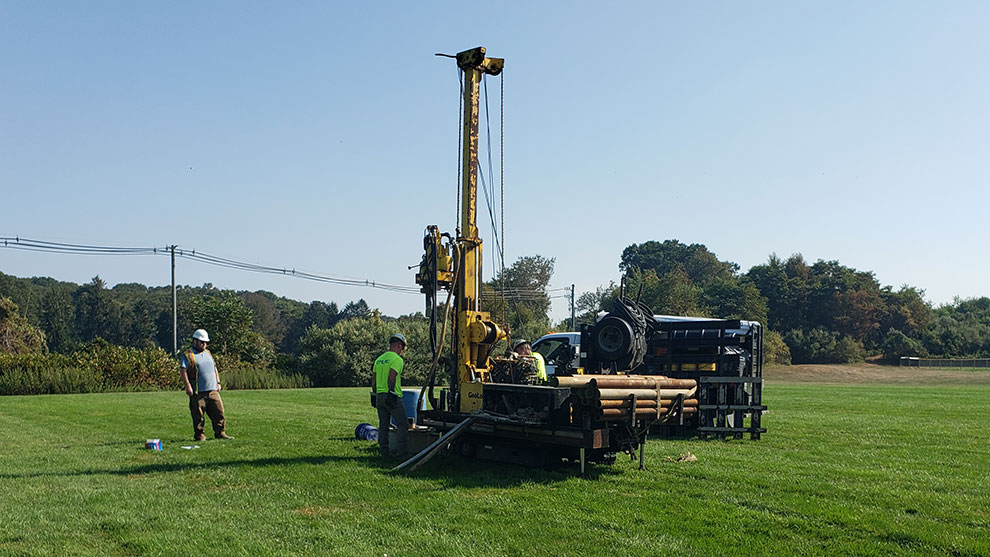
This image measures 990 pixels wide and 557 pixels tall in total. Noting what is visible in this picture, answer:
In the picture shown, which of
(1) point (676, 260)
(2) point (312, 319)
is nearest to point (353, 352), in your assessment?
(2) point (312, 319)

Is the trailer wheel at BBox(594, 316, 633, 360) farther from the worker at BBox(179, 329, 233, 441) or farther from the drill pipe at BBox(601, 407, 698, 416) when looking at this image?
the worker at BBox(179, 329, 233, 441)

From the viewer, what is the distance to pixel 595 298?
8425 centimetres

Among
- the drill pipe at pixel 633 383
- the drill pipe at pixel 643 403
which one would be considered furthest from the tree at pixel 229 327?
the drill pipe at pixel 633 383

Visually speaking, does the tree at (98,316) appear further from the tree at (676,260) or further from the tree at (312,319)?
the tree at (676,260)

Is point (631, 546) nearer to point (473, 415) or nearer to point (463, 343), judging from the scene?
point (473, 415)

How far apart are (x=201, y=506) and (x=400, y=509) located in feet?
6.58

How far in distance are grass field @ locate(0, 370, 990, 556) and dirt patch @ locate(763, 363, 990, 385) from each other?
143ft

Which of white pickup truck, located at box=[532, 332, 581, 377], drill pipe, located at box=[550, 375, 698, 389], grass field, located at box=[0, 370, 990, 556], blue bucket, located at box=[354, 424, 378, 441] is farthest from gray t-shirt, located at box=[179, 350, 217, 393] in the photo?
white pickup truck, located at box=[532, 332, 581, 377]

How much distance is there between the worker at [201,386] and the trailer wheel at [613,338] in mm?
6376

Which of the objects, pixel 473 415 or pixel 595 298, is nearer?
pixel 473 415

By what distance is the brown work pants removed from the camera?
14375 mm

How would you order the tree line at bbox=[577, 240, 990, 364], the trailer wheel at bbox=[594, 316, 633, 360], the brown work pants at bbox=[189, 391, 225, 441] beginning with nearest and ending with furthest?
the trailer wheel at bbox=[594, 316, 633, 360] → the brown work pants at bbox=[189, 391, 225, 441] → the tree line at bbox=[577, 240, 990, 364]

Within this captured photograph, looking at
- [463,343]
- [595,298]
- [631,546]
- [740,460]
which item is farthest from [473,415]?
[595,298]

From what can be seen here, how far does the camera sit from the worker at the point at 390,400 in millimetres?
12117
